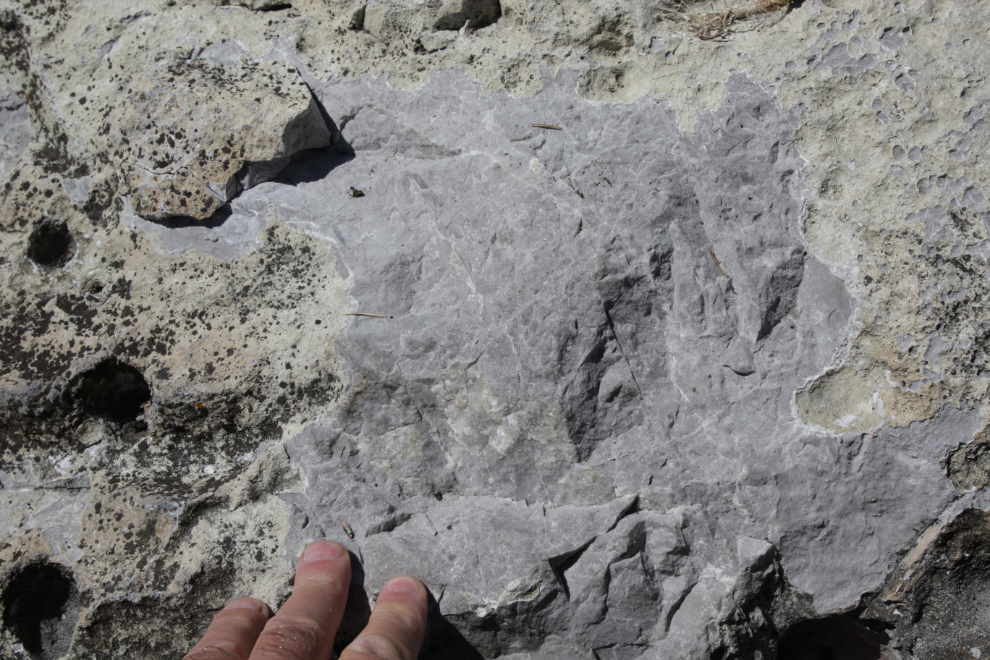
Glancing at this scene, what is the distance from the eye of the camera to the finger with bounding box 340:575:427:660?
1642 mm

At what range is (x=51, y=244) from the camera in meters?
2.12

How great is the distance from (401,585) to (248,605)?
45cm

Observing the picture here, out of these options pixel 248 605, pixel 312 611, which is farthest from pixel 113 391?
pixel 312 611

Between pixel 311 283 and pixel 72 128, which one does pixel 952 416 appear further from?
pixel 72 128

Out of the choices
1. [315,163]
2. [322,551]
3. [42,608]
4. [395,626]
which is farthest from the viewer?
[315,163]

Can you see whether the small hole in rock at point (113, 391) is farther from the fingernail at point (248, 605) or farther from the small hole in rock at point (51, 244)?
the fingernail at point (248, 605)

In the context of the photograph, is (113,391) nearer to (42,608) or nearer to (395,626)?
(42,608)

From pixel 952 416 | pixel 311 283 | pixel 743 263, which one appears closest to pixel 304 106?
pixel 311 283

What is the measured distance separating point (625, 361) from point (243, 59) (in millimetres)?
1563

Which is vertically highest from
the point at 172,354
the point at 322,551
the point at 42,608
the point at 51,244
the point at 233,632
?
the point at 51,244

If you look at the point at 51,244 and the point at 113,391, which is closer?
the point at 113,391

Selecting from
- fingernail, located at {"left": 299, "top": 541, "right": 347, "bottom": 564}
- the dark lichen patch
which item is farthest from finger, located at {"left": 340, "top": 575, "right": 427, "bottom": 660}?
the dark lichen patch

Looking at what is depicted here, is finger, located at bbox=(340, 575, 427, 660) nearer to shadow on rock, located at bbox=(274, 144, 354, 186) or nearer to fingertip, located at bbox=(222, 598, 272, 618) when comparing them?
fingertip, located at bbox=(222, 598, 272, 618)

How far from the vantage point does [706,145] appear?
1.84 metres
